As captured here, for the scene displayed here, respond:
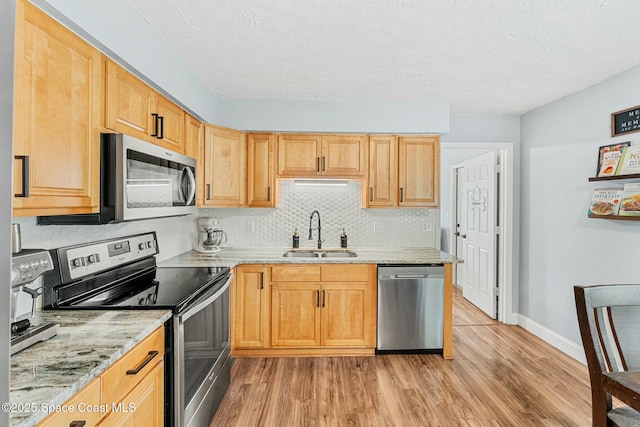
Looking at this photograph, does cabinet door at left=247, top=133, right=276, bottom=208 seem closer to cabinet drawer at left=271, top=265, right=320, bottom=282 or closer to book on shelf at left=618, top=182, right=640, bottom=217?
cabinet drawer at left=271, top=265, right=320, bottom=282

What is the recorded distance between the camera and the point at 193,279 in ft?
7.47

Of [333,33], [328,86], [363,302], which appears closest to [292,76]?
[328,86]

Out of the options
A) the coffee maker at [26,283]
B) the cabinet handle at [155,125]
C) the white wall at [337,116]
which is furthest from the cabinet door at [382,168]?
the coffee maker at [26,283]

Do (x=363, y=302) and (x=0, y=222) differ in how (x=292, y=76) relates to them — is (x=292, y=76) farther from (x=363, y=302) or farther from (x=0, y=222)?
(x=0, y=222)

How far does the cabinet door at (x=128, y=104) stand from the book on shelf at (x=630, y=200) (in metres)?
3.38

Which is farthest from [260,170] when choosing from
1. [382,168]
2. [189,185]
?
[382,168]

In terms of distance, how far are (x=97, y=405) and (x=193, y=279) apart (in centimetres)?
117

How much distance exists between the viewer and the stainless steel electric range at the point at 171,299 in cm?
166

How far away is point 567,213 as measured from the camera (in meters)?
3.24

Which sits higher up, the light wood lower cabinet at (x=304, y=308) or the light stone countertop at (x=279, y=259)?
the light stone countertop at (x=279, y=259)

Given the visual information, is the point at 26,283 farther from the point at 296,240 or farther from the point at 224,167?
the point at 296,240

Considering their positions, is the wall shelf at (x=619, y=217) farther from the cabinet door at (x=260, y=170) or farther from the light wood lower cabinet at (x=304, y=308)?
the cabinet door at (x=260, y=170)

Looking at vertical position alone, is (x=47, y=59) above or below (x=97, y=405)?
above

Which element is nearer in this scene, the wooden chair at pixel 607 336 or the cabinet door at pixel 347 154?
the wooden chair at pixel 607 336
